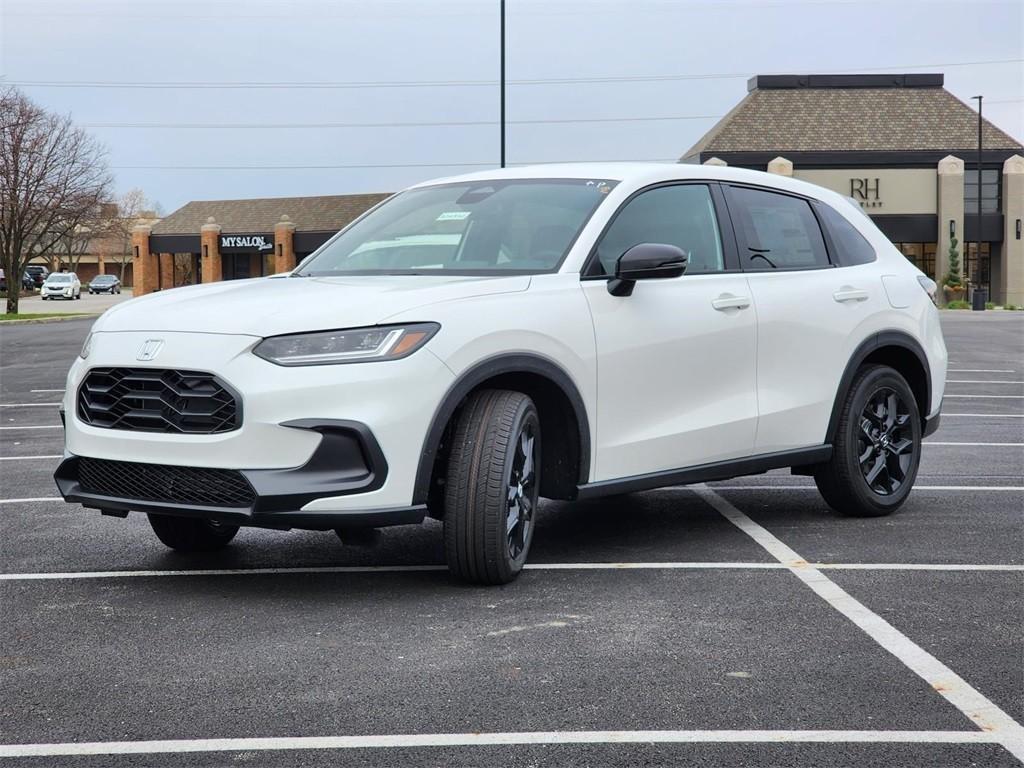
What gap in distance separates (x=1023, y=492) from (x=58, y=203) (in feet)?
144

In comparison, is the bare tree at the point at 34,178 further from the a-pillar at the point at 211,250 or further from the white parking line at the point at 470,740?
the white parking line at the point at 470,740

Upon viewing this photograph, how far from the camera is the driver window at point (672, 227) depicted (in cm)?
637

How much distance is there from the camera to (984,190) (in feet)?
196

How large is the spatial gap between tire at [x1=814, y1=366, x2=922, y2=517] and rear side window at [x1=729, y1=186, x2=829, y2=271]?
2.47 feet

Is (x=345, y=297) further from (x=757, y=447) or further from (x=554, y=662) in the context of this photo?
(x=757, y=447)

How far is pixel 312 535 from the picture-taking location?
280 inches

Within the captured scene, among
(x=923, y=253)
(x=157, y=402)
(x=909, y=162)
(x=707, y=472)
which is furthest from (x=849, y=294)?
(x=923, y=253)

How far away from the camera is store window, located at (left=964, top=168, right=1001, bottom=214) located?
59.2m

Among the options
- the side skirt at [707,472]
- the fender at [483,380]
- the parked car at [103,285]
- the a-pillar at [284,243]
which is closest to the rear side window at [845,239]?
the side skirt at [707,472]

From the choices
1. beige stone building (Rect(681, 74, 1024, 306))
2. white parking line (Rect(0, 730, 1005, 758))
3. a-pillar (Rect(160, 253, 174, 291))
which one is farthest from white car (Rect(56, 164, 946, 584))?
a-pillar (Rect(160, 253, 174, 291))

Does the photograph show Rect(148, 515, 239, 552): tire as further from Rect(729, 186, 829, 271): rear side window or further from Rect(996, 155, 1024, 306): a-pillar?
Rect(996, 155, 1024, 306): a-pillar

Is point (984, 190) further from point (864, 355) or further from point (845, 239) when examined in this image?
point (864, 355)

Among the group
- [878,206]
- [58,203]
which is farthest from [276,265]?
[878,206]

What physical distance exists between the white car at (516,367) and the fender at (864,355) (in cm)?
2
